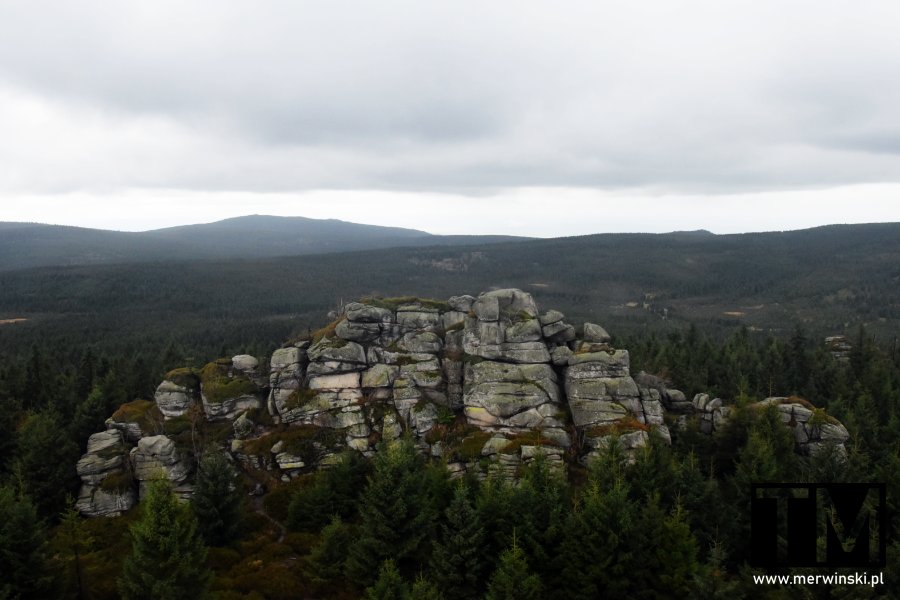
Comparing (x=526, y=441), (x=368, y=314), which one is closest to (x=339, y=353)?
(x=368, y=314)

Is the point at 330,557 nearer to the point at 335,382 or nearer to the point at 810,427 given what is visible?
the point at 335,382

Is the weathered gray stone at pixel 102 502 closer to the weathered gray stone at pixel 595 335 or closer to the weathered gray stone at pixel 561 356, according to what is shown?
the weathered gray stone at pixel 561 356

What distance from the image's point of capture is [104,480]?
4772 cm

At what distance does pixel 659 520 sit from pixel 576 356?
78.5ft

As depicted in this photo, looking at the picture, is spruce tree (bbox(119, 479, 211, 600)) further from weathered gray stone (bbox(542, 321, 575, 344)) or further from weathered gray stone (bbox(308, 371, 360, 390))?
weathered gray stone (bbox(542, 321, 575, 344))

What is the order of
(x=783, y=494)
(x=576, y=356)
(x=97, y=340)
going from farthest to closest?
1. (x=97, y=340)
2. (x=576, y=356)
3. (x=783, y=494)

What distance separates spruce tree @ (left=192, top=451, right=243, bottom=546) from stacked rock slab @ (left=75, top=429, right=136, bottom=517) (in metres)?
Answer: 12.7

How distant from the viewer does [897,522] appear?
35.8 meters

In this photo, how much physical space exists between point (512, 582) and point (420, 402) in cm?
2768

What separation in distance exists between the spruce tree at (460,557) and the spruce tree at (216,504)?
60.2 ft

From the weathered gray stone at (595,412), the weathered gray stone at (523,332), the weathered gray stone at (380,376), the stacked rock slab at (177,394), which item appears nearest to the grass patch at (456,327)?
the weathered gray stone at (523,332)

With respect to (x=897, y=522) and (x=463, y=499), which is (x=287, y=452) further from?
(x=897, y=522)

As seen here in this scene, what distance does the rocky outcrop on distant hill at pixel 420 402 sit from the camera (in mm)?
49031

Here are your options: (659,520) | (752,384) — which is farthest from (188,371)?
(752,384)
